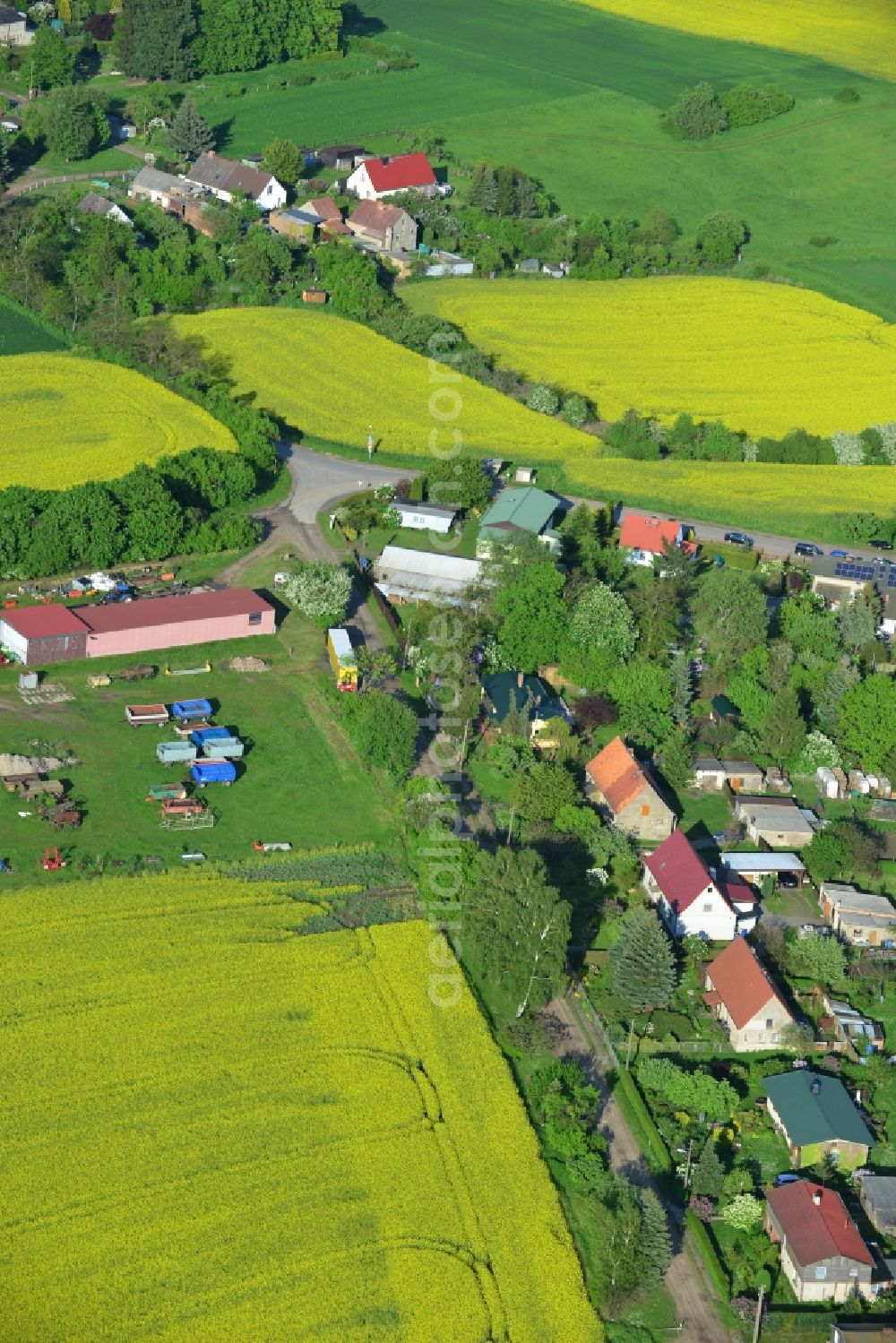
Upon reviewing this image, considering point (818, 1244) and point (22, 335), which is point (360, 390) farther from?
point (818, 1244)

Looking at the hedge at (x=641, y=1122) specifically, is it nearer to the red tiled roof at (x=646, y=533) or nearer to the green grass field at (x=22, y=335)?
the red tiled roof at (x=646, y=533)

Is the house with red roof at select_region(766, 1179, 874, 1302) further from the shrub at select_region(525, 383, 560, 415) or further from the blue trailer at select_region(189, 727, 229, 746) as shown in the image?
the shrub at select_region(525, 383, 560, 415)

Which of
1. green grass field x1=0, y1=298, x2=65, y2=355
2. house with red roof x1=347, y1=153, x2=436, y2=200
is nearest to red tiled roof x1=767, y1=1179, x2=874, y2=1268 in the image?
green grass field x1=0, y1=298, x2=65, y2=355

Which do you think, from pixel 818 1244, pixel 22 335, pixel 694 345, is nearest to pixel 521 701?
pixel 818 1244

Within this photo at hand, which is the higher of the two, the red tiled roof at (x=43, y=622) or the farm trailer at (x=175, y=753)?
the red tiled roof at (x=43, y=622)

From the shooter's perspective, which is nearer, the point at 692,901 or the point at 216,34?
the point at 692,901

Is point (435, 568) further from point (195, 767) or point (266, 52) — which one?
point (266, 52)

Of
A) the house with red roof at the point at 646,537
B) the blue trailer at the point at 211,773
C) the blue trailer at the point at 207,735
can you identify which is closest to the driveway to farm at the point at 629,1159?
the blue trailer at the point at 211,773
